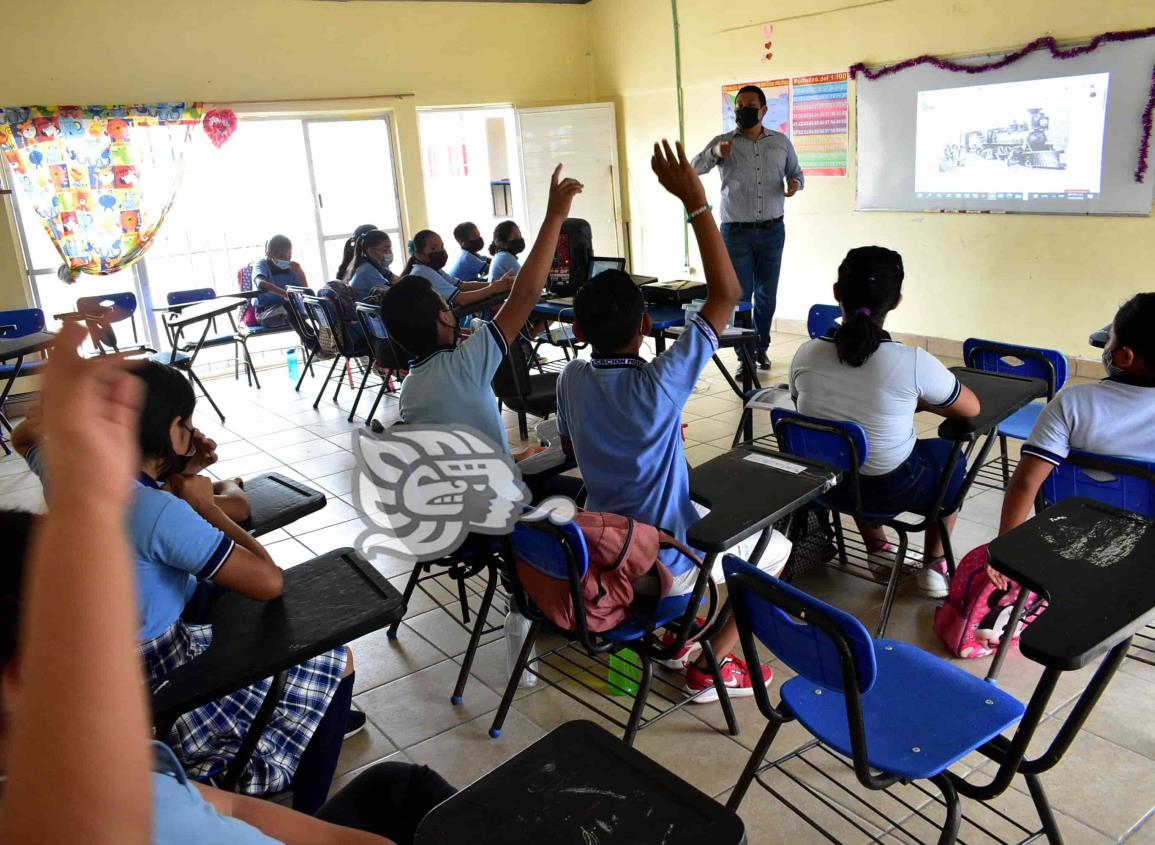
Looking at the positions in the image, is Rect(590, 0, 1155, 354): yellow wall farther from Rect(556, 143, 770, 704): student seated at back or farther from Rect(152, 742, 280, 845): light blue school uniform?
Rect(152, 742, 280, 845): light blue school uniform

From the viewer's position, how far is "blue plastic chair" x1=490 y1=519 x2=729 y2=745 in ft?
6.07

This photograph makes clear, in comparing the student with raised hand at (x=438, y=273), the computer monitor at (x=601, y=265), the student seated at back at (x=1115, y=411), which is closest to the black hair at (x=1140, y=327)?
the student seated at back at (x=1115, y=411)

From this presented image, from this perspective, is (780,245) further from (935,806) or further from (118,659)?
(118,659)

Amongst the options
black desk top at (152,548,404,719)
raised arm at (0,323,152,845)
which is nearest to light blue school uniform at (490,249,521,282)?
black desk top at (152,548,404,719)

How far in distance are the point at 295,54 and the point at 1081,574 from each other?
282 inches

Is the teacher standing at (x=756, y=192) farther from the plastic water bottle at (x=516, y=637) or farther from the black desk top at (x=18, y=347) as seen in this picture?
the black desk top at (x=18, y=347)

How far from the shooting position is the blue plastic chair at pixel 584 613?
72.9 inches

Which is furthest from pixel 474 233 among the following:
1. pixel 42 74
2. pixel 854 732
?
pixel 854 732

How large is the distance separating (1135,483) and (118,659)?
7.10 ft

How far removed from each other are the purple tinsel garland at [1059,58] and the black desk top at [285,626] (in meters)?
4.90

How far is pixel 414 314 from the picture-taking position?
8.23ft

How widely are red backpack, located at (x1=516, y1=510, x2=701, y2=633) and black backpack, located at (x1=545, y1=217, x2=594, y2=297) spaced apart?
3.49m

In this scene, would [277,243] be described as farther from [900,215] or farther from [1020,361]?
[1020,361]

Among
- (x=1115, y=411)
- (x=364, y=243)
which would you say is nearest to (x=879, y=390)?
(x=1115, y=411)
